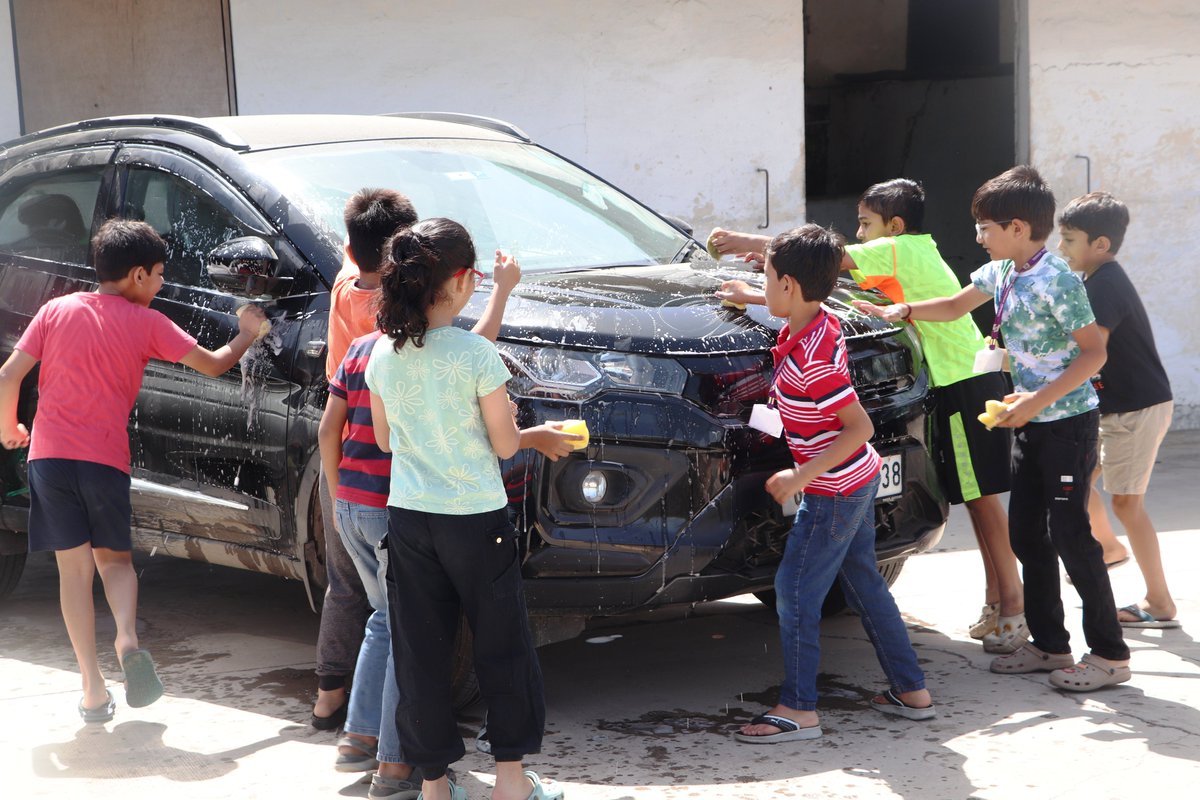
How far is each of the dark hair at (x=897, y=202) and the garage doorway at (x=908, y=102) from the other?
27.3ft

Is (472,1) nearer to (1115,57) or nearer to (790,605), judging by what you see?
(1115,57)

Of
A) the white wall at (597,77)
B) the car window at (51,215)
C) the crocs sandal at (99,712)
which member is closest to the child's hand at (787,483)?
the crocs sandal at (99,712)

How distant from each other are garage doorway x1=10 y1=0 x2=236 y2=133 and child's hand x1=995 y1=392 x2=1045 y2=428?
5.43 m

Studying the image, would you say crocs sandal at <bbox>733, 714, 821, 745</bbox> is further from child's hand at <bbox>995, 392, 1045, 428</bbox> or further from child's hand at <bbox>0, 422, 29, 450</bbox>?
child's hand at <bbox>0, 422, 29, 450</bbox>

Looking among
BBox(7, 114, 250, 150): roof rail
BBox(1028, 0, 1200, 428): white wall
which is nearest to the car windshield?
BBox(7, 114, 250, 150): roof rail

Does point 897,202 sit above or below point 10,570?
above

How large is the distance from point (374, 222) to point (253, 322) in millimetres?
791

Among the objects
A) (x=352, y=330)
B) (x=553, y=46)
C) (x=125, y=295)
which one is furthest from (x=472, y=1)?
(x=352, y=330)

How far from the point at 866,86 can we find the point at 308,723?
10719 millimetres

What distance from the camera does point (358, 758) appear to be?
3689 mm

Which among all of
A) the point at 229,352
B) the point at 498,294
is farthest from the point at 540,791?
the point at 229,352

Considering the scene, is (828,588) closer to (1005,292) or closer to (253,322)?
(1005,292)

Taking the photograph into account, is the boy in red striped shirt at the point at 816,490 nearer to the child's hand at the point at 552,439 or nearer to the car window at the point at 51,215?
the child's hand at the point at 552,439

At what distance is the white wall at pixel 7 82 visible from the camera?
7547 mm
